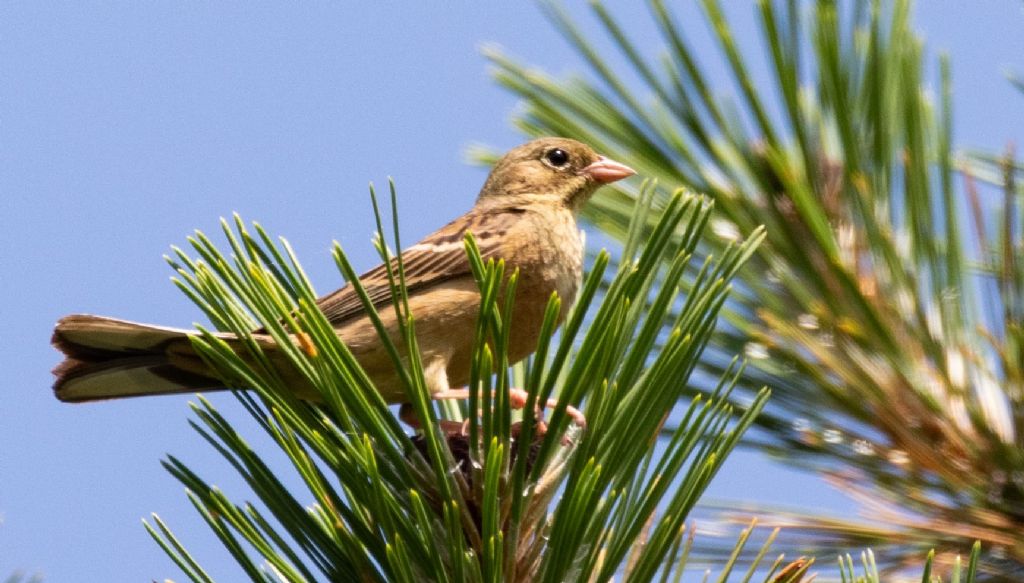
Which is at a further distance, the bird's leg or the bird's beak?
the bird's beak

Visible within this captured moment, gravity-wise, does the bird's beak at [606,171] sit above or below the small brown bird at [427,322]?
above

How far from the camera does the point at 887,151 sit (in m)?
3.59

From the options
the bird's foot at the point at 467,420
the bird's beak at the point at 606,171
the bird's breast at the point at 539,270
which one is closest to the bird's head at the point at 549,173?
the bird's beak at the point at 606,171

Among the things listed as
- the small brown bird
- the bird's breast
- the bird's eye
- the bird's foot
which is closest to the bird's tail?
the small brown bird

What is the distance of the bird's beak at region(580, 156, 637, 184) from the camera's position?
13.9 feet

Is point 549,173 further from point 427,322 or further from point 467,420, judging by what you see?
point 467,420

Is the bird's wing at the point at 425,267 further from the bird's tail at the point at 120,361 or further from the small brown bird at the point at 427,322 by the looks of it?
the bird's tail at the point at 120,361

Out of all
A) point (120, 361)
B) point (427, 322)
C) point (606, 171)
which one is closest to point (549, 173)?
point (606, 171)

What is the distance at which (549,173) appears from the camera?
5066mm

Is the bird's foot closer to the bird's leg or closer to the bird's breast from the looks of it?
the bird's leg

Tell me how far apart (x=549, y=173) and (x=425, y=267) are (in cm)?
110

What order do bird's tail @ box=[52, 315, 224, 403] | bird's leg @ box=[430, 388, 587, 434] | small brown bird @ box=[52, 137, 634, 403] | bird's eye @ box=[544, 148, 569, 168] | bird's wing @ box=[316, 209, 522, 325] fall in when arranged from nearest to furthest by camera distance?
1. bird's leg @ box=[430, 388, 587, 434]
2. bird's tail @ box=[52, 315, 224, 403]
3. small brown bird @ box=[52, 137, 634, 403]
4. bird's wing @ box=[316, 209, 522, 325]
5. bird's eye @ box=[544, 148, 569, 168]

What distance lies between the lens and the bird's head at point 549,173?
4.83 meters

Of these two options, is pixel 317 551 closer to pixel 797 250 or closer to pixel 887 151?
pixel 797 250
